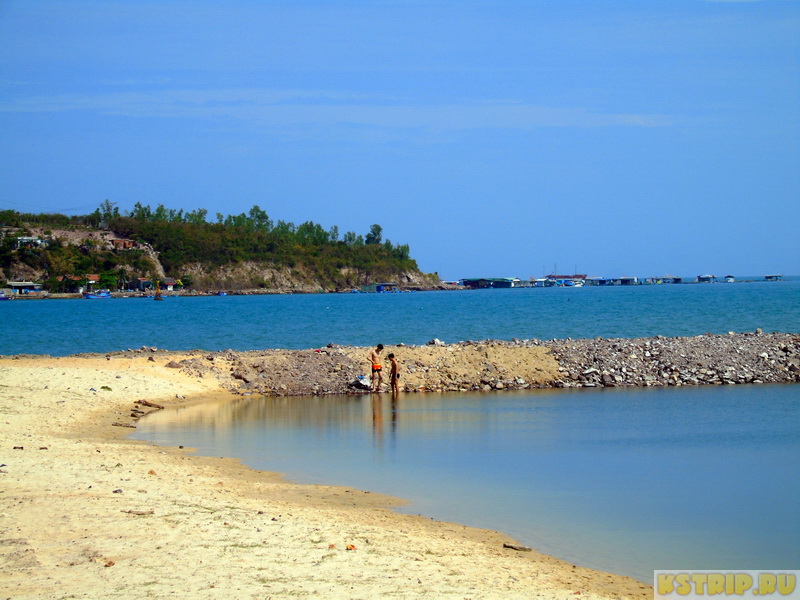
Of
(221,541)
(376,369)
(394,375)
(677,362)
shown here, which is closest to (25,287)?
(376,369)

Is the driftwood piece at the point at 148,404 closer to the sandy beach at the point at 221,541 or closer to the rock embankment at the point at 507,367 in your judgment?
the rock embankment at the point at 507,367

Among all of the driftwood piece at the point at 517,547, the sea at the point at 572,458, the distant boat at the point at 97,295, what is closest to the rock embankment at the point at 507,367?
the sea at the point at 572,458

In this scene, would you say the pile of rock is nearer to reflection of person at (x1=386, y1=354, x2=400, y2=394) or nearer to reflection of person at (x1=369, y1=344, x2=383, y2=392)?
reflection of person at (x1=386, y1=354, x2=400, y2=394)

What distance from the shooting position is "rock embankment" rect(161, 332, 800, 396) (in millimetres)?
26844

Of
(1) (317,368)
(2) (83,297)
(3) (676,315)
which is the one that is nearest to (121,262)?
(2) (83,297)

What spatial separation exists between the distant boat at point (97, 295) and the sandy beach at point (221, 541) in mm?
146120

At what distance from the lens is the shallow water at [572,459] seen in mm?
9945

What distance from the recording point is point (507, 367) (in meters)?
27.8

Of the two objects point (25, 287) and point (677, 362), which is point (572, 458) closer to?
point (677, 362)

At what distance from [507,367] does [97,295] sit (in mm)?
140470

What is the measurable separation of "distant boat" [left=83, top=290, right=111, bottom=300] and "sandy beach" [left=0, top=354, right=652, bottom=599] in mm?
146120

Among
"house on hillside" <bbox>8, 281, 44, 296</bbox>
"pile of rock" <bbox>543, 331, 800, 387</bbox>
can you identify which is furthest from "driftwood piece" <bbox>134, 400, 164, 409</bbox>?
"house on hillside" <bbox>8, 281, 44, 296</bbox>

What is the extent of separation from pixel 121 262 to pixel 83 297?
22081 mm

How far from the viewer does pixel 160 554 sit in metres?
8.29
